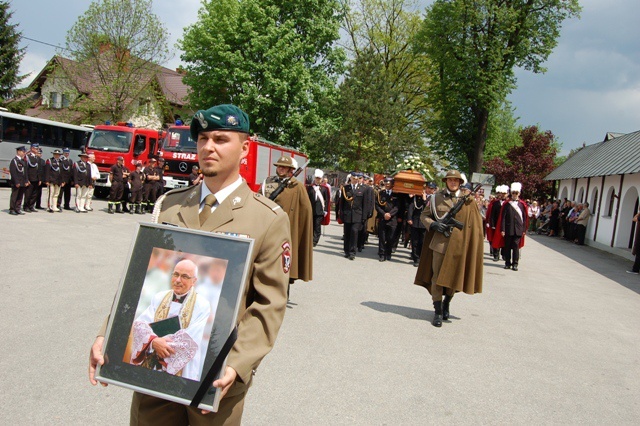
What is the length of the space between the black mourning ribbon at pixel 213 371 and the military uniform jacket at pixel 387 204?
12158mm

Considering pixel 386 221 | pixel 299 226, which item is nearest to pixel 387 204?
pixel 386 221

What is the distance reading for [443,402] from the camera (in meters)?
4.69

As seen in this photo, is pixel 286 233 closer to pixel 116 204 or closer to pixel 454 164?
pixel 116 204

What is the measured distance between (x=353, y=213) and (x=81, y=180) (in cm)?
877

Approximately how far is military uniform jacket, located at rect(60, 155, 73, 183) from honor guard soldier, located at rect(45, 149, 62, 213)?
0.32 ft

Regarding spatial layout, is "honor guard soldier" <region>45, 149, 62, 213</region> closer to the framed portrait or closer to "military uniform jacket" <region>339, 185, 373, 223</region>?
"military uniform jacket" <region>339, 185, 373, 223</region>

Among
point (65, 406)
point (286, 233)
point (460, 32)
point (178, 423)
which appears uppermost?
point (460, 32)

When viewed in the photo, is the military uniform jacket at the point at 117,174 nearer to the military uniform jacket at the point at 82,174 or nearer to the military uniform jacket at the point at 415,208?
the military uniform jacket at the point at 82,174

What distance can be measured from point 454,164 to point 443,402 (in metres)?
40.3

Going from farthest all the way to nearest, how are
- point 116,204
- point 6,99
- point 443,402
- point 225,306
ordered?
point 6,99 → point 116,204 → point 443,402 → point 225,306

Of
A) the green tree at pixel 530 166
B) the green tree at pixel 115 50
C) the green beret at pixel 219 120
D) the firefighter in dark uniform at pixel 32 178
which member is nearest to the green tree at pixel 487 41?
the green tree at pixel 530 166

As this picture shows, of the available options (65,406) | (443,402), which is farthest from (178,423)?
(443,402)

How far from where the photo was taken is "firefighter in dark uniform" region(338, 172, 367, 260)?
13625 mm

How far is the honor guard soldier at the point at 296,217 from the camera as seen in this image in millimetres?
7680
